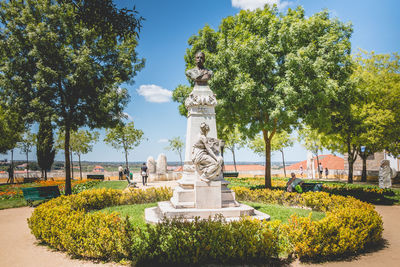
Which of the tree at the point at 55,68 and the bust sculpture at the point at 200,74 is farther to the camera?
the tree at the point at 55,68

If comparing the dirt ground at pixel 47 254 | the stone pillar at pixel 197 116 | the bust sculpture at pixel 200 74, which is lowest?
the dirt ground at pixel 47 254

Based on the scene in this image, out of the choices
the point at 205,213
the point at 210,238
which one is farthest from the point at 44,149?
the point at 210,238

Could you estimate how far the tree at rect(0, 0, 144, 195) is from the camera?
43.1 feet

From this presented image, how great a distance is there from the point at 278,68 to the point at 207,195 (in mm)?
8848

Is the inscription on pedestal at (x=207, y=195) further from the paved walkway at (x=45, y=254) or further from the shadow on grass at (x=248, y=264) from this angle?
the paved walkway at (x=45, y=254)

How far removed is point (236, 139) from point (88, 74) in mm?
22575

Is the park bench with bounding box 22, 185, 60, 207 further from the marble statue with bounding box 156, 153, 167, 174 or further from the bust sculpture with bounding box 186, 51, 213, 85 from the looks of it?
the marble statue with bounding box 156, 153, 167, 174

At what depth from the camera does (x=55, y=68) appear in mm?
13703

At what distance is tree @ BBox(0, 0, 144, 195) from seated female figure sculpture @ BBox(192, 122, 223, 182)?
9.13m

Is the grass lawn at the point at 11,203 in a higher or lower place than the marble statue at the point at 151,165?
lower

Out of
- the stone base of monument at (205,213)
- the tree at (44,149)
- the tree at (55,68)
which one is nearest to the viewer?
the stone base of monument at (205,213)

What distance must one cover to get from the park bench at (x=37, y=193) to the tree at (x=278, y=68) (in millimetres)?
9349

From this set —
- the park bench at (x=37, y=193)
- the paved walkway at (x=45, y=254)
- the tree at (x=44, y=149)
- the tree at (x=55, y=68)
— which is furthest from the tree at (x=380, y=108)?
the tree at (x=44, y=149)

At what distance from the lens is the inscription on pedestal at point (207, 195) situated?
6.81m
